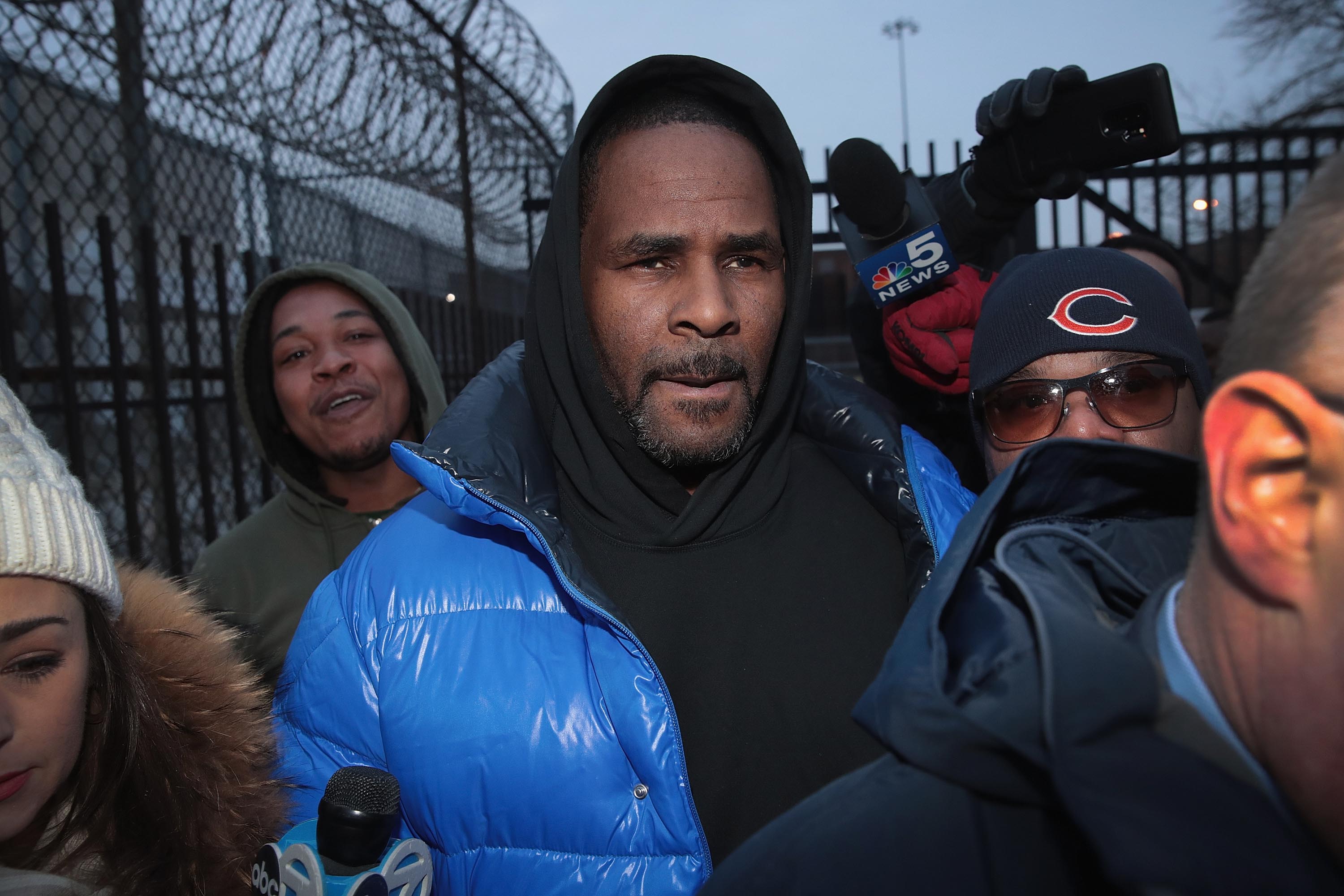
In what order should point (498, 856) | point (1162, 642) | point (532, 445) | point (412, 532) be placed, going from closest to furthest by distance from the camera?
1. point (1162, 642)
2. point (498, 856)
3. point (412, 532)
4. point (532, 445)

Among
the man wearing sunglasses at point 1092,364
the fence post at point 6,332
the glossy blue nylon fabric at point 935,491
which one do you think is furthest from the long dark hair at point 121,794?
the fence post at point 6,332

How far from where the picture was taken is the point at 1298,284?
0.64m

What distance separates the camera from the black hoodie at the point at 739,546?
1.47m

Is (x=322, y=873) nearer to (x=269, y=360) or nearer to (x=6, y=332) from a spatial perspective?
(x=269, y=360)

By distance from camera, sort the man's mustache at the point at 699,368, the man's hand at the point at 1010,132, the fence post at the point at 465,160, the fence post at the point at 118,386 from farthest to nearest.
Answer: the fence post at the point at 465,160 < the fence post at the point at 118,386 < the man's hand at the point at 1010,132 < the man's mustache at the point at 699,368

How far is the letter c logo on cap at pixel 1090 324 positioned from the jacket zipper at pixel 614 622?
110cm

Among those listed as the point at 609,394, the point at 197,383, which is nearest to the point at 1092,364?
the point at 609,394

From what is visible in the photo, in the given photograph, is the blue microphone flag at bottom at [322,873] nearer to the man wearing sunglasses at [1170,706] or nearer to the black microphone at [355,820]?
the black microphone at [355,820]

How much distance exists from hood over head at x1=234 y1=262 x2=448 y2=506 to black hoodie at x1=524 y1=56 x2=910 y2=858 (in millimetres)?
1078

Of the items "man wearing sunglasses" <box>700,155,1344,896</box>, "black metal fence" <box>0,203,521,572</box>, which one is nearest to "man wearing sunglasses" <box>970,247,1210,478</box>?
"man wearing sunglasses" <box>700,155,1344,896</box>

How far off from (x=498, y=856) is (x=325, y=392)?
5.72 feet

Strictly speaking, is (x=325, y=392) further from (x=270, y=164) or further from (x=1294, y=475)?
(x=1294, y=475)

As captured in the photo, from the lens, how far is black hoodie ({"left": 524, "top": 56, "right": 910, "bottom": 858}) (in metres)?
1.47

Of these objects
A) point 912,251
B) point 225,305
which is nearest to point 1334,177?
point 912,251
